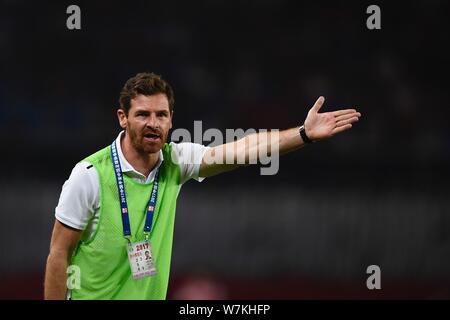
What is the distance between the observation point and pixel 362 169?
23.5 ft

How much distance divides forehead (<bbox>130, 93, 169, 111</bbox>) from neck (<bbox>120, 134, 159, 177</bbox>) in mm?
157

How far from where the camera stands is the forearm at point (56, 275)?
3.56 metres

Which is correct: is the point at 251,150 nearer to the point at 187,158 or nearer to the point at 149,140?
the point at 187,158

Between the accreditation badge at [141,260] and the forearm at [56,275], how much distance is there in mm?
309

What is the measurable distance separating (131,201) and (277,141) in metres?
0.76

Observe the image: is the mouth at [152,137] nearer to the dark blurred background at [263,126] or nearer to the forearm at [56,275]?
the forearm at [56,275]

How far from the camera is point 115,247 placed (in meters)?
3.71

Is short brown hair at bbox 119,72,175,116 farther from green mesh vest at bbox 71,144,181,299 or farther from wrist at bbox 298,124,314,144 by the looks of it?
wrist at bbox 298,124,314,144

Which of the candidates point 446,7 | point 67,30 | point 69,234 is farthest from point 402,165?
point 69,234

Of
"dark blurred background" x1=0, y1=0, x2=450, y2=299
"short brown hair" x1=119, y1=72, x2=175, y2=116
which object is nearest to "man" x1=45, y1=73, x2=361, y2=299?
"short brown hair" x1=119, y1=72, x2=175, y2=116

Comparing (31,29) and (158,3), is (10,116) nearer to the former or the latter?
(31,29)

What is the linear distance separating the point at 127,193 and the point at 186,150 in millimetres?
391

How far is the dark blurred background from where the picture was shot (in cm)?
686

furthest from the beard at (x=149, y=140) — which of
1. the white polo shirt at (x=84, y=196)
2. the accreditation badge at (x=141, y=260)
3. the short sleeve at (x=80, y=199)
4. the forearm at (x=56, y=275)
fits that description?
the forearm at (x=56, y=275)
